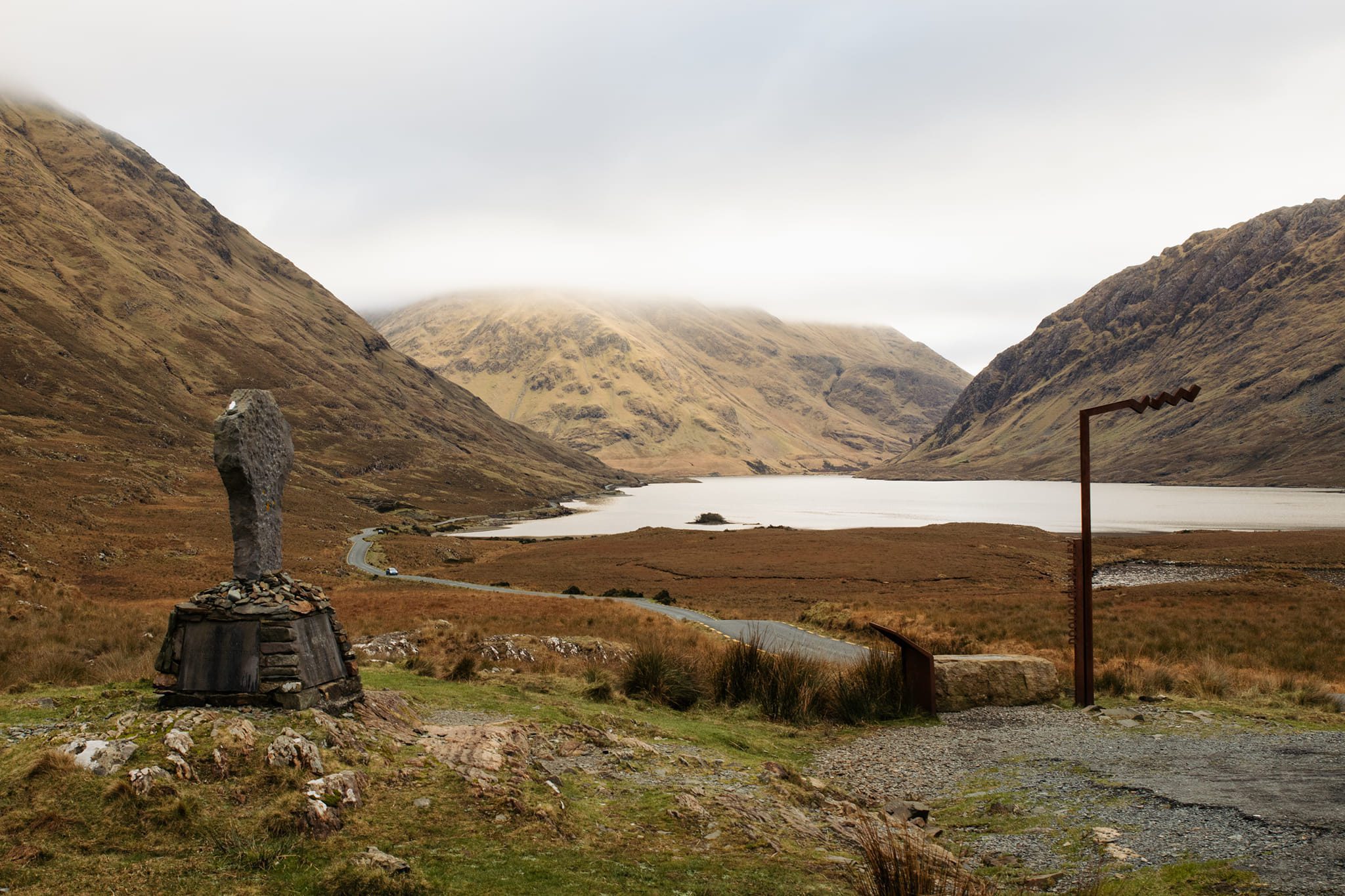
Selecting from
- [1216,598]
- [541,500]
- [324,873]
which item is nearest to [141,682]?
[324,873]

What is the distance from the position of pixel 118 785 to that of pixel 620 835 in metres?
4.53

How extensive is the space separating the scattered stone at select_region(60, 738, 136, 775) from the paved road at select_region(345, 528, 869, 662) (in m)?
10.7

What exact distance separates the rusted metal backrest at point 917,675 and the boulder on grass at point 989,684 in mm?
364

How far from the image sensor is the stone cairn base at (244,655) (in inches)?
386

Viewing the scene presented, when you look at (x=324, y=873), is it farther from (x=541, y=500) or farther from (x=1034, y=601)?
(x=541, y=500)

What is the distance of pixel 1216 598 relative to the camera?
38.3 meters

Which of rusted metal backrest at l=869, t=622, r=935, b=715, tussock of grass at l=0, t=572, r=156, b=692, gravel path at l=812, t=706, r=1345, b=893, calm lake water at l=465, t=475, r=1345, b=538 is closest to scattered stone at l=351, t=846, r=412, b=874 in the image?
gravel path at l=812, t=706, r=1345, b=893

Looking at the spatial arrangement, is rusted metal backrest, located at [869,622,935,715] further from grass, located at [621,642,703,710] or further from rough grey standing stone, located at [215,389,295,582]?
rough grey standing stone, located at [215,389,295,582]

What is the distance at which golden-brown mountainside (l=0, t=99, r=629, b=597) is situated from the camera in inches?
2201

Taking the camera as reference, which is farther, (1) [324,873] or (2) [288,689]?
(2) [288,689]

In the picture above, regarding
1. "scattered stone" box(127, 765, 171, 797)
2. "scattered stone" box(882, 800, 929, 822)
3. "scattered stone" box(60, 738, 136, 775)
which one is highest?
"scattered stone" box(60, 738, 136, 775)

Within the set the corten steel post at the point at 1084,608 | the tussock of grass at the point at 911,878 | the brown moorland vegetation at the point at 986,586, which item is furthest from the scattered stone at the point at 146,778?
the brown moorland vegetation at the point at 986,586

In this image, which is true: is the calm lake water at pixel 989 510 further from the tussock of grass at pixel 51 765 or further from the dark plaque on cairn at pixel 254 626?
the tussock of grass at pixel 51 765

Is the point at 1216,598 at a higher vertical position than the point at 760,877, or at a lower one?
lower
